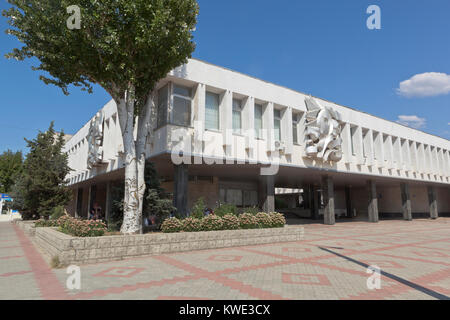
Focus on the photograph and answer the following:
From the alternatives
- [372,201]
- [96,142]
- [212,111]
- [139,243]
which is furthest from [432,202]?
[96,142]

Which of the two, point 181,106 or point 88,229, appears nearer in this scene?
point 88,229

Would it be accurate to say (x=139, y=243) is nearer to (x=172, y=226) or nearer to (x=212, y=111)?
(x=172, y=226)

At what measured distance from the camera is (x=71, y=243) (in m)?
7.84

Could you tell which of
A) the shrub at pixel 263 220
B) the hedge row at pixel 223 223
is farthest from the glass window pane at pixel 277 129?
the shrub at pixel 263 220

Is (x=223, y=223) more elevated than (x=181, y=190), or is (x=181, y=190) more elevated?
(x=181, y=190)

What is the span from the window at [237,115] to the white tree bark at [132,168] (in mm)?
6648

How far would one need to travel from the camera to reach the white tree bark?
33.1ft

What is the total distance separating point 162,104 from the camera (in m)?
14.9

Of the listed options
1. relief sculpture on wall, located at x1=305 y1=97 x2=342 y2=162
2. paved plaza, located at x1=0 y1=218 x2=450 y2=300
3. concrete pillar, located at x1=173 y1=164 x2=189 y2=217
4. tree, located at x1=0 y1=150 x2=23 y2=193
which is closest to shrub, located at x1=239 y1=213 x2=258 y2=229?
paved plaza, located at x1=0 y1=218 x2=450 y2=300

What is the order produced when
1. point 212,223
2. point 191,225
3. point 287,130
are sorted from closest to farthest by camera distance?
point 191,225 < point 212,223 < point 287,130

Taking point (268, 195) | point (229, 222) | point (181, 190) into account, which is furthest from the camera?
point (268, 195)

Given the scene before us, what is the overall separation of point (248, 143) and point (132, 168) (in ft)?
25.3

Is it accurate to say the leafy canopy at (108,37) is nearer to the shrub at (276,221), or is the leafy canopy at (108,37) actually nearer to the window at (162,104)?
the window at (162,104)

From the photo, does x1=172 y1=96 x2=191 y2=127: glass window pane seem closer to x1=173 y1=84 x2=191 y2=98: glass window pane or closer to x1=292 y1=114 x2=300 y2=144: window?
x1=173 y1=84 x2=191 y2=98: glass window pane
